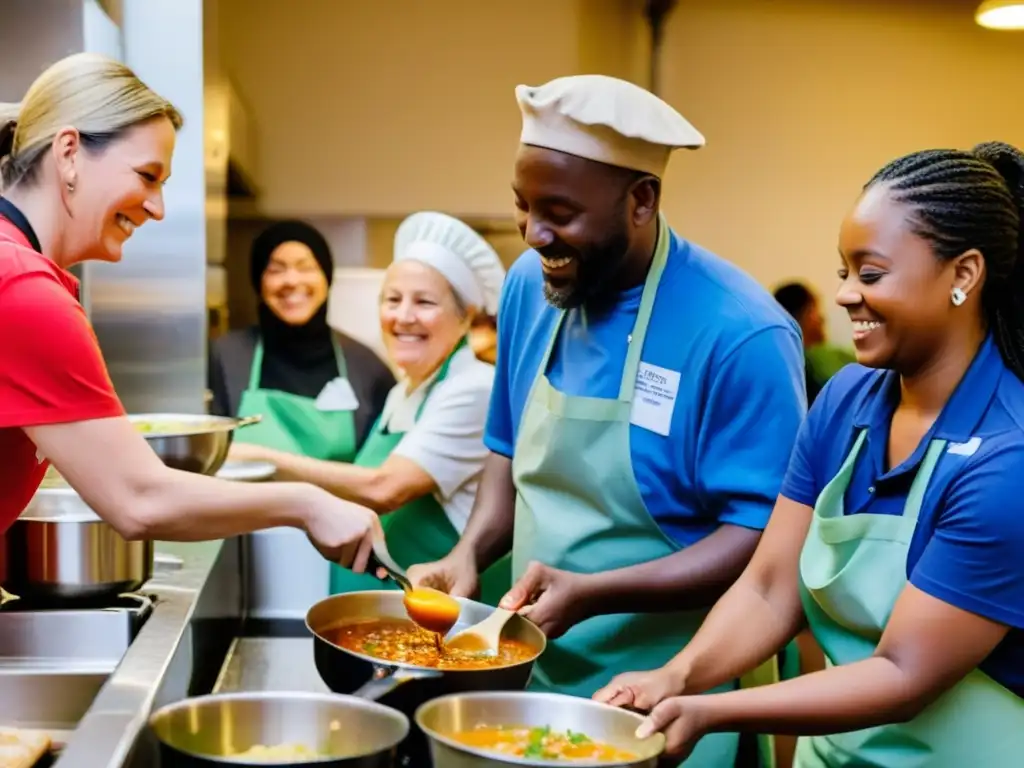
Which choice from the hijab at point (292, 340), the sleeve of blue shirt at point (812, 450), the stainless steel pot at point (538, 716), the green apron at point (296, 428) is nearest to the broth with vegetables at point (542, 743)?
the stainless steel pot at point (538, 716)

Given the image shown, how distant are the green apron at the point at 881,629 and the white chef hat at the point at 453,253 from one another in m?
1.50

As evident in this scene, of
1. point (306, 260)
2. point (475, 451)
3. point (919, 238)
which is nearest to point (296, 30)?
point (306, 260)

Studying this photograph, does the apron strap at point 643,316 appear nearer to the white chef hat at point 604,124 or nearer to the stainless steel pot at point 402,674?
the white chef hat at point 604,124

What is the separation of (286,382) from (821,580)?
2394 mm

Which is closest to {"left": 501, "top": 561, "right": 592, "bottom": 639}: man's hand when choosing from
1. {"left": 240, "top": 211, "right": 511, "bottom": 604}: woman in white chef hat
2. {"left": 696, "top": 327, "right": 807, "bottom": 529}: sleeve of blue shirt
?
{"left": 696, "top": 327, "right": 807, "bottom": 529}: sleeve of blue shirt

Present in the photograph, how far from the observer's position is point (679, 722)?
3.62ft

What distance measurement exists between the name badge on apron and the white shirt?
2.18ft

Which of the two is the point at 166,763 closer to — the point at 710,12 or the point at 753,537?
the point at 753,537

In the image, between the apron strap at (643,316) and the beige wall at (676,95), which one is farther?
the beige wall at (676,95)

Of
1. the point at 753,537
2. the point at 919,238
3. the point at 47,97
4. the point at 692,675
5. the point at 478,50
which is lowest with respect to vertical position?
the point at 692,675

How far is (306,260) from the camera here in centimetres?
347

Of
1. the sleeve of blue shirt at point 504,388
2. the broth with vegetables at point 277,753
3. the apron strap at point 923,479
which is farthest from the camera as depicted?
the sleeve of blue shirt at point 504,388

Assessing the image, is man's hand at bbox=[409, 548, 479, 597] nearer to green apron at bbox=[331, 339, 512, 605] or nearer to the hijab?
green apron at bbox=[331, 339, 512, 605]

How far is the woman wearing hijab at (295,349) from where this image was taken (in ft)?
11.0
